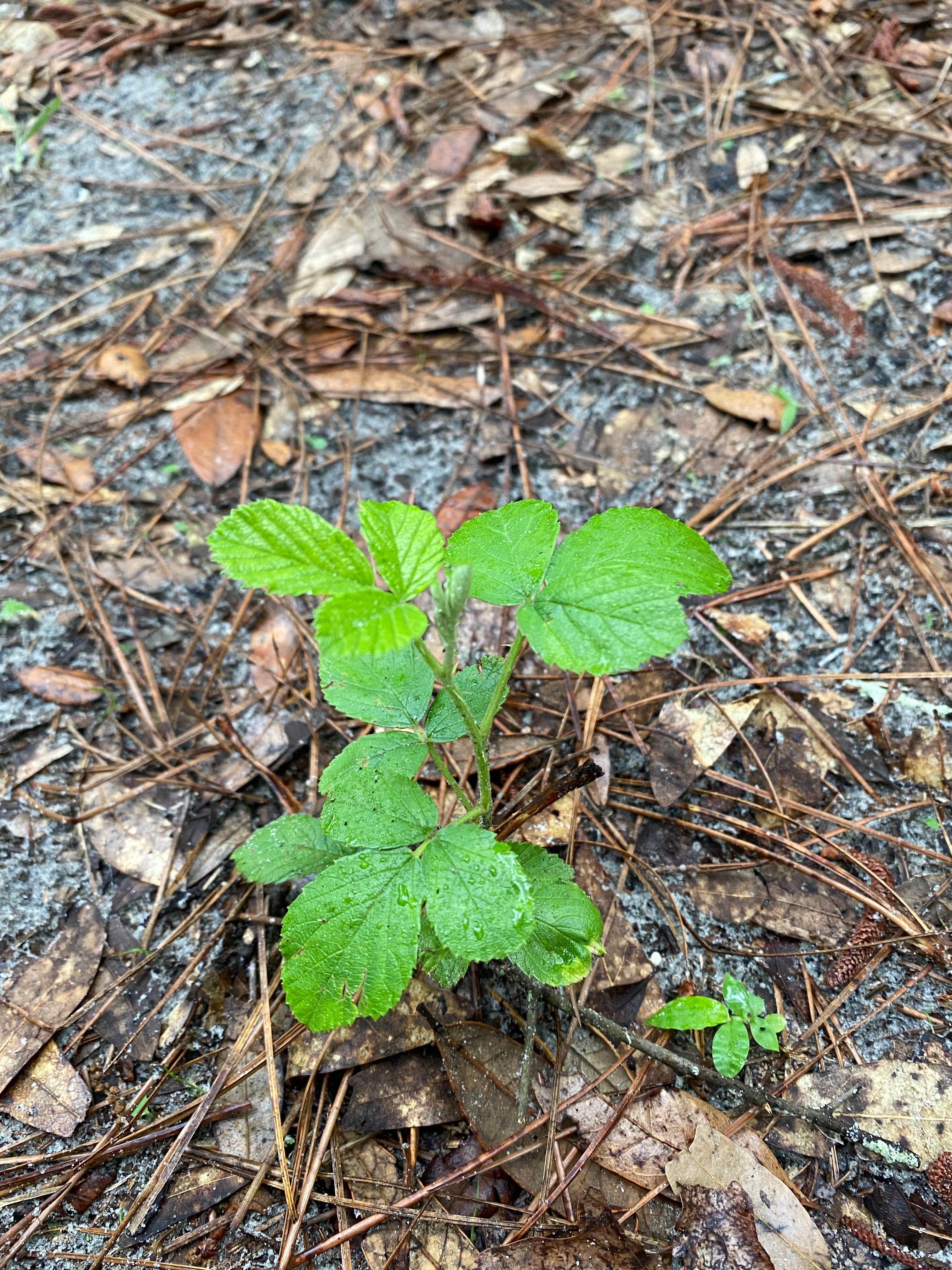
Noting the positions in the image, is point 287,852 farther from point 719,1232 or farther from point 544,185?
point 544,185

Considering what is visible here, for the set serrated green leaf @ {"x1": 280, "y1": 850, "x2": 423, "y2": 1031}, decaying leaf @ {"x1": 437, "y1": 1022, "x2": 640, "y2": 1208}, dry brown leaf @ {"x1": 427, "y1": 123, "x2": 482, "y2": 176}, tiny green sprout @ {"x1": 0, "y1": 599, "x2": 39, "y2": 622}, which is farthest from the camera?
dry brown leaf @ {"x1": 427, "y1": 123, "x2": 482, "y2": 176}

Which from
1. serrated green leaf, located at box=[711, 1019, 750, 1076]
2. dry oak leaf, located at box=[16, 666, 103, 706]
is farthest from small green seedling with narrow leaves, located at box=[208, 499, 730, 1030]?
dry oak leaf, located at box=[16, 666, 103, 706]

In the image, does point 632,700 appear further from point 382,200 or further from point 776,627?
point 382,200

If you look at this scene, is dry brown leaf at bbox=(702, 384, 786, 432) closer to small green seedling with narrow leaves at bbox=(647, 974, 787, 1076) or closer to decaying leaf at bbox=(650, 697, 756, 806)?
decaying leaf at bbox=(650, 697, 756, 806)

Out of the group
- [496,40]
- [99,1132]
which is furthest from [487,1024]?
[496,40]

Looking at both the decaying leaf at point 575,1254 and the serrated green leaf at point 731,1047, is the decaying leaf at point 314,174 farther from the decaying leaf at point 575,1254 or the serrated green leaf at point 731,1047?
the decaying leaf at point 575,1254
